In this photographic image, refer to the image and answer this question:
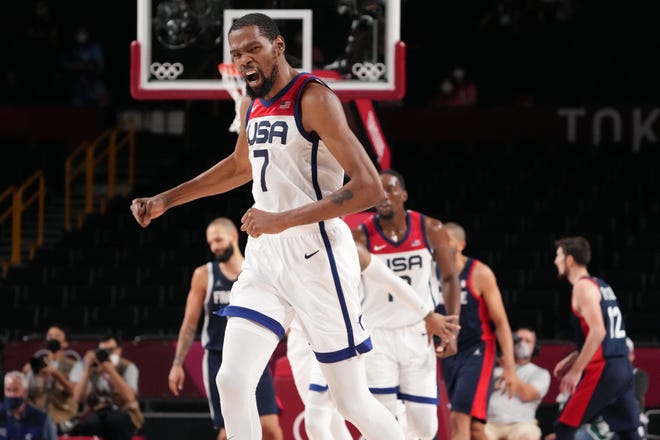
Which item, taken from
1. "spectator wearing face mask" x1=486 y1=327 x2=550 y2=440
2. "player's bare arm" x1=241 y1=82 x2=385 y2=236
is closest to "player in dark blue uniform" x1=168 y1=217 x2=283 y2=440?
"spectator wearing face mask" x1=486 y1=327 x2=550 y2=440

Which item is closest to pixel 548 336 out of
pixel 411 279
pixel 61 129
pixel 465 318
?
pixel 465 318

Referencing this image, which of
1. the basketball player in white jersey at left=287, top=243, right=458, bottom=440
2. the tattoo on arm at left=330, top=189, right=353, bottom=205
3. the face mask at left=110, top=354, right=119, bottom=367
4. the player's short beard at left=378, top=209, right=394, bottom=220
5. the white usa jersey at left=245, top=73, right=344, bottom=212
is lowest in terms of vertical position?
the face mask at left=110, top=354, right=119, bottom=367

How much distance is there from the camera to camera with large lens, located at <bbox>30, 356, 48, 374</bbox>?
10789 mm

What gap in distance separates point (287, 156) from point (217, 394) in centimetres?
429

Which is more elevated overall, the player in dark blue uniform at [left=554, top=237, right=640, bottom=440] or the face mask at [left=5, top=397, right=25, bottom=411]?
the player in dark blue uniform at [left=554, top=237, right=640, bottom=440]

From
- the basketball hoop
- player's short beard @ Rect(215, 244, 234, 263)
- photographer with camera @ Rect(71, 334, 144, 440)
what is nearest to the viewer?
the basketball hoop

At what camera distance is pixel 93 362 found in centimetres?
1091

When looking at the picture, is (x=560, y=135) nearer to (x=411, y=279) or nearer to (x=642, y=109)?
(x=642, y=109)

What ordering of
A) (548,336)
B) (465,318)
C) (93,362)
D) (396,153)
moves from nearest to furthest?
(465,318) → (93,362) → (548,336) → (396,153)

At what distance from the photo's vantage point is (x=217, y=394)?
29.8 ft

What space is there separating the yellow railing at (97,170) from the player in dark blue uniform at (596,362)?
9.36 m

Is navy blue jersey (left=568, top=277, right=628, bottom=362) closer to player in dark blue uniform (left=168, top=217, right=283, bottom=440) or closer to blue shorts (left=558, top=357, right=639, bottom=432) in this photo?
blue shorts (left=558, top=357, right=639, bottom=432)

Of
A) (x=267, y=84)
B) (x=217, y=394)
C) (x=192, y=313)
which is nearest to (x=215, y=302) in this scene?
(x=192, y=313)

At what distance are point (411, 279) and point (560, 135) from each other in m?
10.9
